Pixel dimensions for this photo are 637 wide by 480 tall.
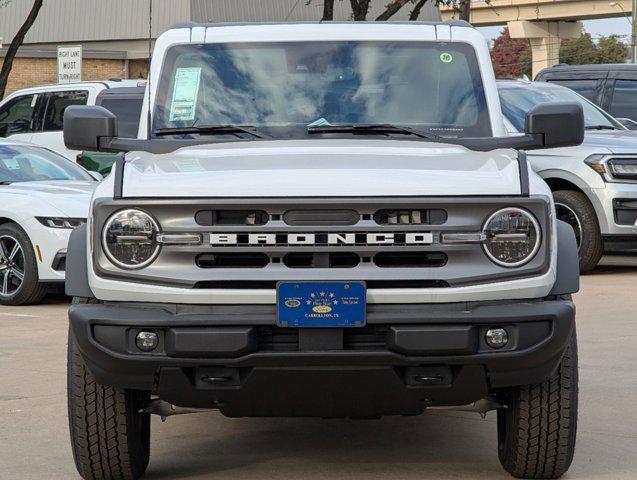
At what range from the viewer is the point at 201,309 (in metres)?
5.08

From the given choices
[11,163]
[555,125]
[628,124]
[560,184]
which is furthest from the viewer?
[628,124]

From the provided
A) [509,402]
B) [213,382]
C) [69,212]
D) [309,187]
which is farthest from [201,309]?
[69,212]

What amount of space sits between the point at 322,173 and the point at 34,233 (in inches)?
276

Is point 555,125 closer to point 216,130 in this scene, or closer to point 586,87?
point 216,130

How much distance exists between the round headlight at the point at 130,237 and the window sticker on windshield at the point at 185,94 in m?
1.28

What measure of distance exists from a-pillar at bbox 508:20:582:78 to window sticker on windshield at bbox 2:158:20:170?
2426 inches

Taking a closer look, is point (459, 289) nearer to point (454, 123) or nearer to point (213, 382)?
point (213, 382)

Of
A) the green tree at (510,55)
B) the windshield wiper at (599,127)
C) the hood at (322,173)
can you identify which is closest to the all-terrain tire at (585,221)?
the windshield wiper at (599,127)

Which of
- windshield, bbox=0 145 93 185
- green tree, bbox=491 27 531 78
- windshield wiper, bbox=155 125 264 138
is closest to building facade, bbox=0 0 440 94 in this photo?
windshield, bbox=0 145 93 185

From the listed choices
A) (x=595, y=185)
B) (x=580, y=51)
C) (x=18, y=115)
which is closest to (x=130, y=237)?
(x=595, y=185)

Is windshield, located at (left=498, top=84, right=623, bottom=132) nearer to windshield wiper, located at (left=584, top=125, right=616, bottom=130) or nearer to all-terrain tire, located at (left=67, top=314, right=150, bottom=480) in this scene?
windshield wiper, located at (left=584, top=125, right=616, bottom=130)

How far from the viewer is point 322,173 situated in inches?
206

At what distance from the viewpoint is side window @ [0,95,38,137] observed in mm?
18234

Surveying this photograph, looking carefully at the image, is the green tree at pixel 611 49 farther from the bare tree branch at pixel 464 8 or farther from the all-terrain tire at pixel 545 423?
the all-terrain tire at pixel 545 423
